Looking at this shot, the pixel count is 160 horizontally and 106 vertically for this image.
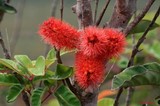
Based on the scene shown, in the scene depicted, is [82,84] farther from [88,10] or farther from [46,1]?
[46,1]

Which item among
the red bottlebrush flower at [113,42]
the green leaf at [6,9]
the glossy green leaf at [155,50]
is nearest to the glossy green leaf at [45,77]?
the red bottlebrush flower at [113,42]

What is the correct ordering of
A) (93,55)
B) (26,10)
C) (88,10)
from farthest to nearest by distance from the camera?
(26,10)
(88,10)
(93,55)

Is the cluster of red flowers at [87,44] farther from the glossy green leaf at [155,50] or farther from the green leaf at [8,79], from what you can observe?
the glossy green leaf at [155,50]

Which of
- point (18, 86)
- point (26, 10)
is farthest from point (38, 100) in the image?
point (26, 10)

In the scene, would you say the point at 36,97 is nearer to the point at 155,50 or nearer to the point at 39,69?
the point at 39,69

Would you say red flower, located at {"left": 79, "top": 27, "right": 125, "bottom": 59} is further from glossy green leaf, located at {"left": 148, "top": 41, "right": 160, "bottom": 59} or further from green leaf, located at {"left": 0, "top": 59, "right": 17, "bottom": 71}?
glossy green leaf, located at {"left": 148, "top": 41, "right": 160, "bottom": 59}

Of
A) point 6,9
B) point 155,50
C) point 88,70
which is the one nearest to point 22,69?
point 88,70

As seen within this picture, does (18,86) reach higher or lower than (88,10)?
lower

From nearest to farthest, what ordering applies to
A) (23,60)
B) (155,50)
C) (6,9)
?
(23,60), (6,9), (155,50)
